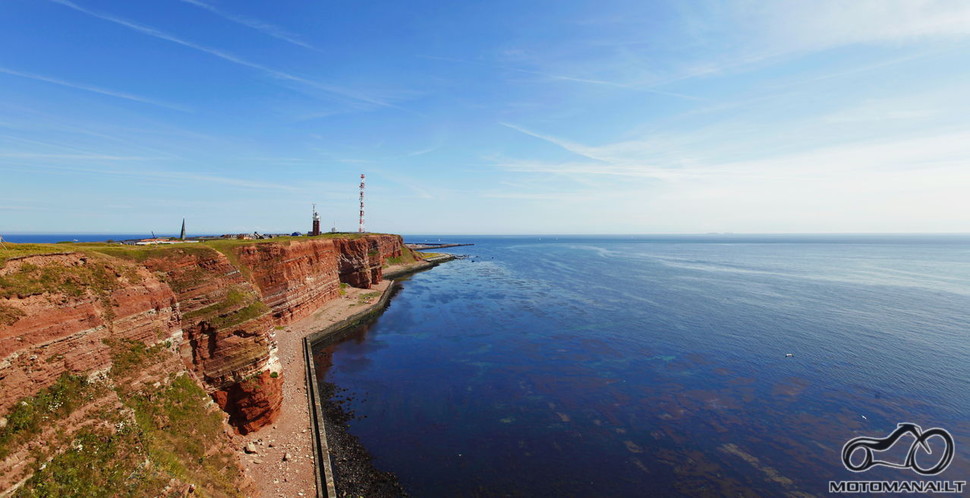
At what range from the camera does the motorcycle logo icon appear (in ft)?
80.1

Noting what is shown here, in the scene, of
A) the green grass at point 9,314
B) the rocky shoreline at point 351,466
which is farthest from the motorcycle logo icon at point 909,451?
the green grass at point 9,314

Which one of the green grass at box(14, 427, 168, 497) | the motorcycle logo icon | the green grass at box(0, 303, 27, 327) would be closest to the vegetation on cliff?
the green grass at box(14, 427, 168, 497)

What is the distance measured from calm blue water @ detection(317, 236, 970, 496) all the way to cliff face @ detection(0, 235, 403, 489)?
9.32 metres

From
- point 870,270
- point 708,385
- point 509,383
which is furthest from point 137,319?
point 870,270

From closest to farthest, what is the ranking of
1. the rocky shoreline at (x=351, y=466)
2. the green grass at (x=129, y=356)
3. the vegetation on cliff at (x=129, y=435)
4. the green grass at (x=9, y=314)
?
the vegetation on cliff at (x=129, y=435) → the green grass at (x=9, y=314) → the green grass at (x=129, y=356) → the rocky shoreline at (x=351, y=466)

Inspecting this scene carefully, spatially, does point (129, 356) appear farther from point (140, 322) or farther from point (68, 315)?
point (68, 315)

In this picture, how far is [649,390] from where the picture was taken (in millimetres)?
34906

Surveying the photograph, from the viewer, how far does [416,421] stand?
99.5 ft

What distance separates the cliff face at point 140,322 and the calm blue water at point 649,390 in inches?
367

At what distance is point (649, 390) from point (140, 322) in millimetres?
38215

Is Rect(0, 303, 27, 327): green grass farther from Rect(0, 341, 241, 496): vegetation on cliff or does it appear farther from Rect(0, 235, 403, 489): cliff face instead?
Rect(0, 341, 241, 496): vegetation on cliff

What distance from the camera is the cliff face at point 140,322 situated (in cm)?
1493

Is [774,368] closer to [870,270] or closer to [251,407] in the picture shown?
[251,407]

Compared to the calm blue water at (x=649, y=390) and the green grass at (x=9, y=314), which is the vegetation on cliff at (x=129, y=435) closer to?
the green grass at (x=9, y=314)
